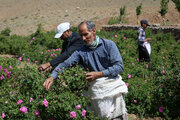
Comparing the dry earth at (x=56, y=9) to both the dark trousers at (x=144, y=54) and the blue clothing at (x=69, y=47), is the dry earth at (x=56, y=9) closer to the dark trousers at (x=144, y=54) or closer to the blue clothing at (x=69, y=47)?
the dark trousers at (x=144, y=54)

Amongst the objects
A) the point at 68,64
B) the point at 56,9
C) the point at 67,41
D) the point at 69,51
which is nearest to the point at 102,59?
the point at 68,64

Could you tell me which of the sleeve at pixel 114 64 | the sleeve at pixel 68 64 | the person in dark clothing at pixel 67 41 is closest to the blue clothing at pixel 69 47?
the person in dark clothing at pixel 67 41

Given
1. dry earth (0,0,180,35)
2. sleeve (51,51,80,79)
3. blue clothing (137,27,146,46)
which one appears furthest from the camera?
dry earth (0,0,180,35)

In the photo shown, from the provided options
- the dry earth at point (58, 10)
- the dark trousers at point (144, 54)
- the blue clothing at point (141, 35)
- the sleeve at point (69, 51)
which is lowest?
the dry earth at point (58, 10)

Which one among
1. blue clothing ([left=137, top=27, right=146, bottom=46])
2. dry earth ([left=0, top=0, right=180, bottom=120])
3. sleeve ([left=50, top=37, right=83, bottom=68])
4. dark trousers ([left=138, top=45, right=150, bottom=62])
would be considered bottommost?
dry earth ([left=0, top=0, right=180, bottom=120])

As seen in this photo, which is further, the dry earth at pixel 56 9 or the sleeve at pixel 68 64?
the dry earth at pixel 56 9

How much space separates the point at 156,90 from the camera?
11.2 feet

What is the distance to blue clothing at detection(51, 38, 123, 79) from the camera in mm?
2019

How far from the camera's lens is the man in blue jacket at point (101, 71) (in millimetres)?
2025

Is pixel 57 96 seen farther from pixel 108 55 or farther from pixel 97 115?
pixel 108 55

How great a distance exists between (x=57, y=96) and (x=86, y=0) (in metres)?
39.5

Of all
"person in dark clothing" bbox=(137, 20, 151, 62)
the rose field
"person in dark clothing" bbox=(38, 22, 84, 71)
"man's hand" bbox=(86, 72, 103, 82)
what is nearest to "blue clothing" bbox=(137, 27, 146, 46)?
"person in dark clothing" bbox=(137, 20, 151, 62)

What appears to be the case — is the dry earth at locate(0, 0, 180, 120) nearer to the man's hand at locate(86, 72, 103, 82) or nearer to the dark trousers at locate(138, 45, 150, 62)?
the dark trousers at locate(138, 45, 150, 62)

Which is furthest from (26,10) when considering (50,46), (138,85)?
(138,85)
